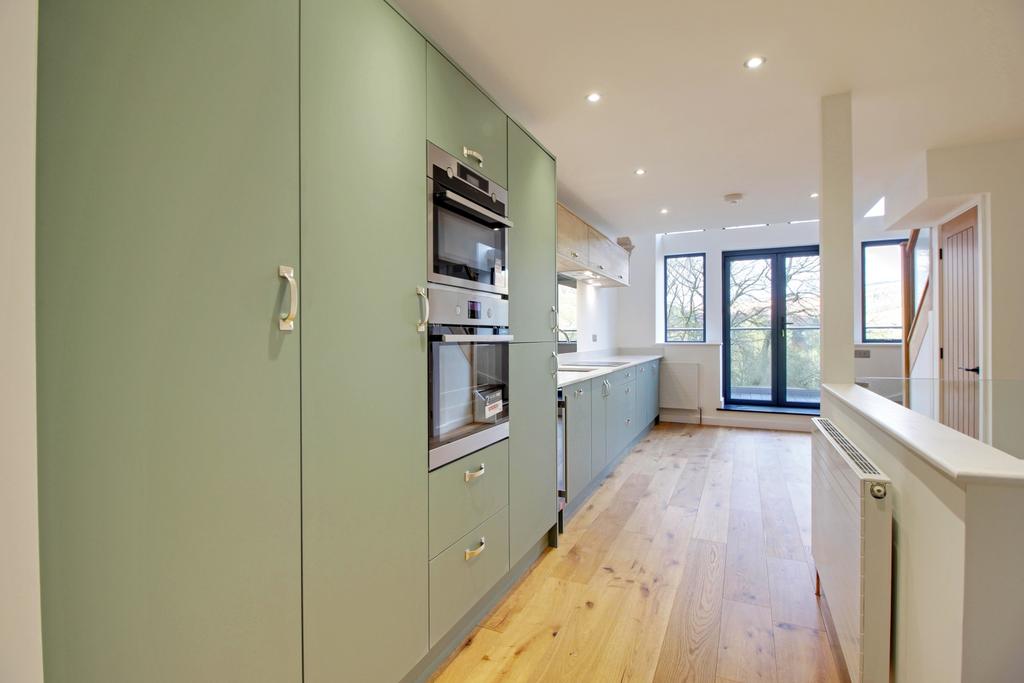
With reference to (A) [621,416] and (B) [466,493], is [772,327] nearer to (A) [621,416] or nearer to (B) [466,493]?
(A) [621,416]

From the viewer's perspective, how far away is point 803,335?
6062 mm

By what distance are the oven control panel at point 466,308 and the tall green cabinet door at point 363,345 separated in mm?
106

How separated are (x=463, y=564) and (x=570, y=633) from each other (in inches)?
21.4

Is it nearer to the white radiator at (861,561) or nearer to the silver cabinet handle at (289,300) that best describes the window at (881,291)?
the white radiator at (861,561)

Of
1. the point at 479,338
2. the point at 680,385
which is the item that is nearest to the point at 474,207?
the point at 479,338

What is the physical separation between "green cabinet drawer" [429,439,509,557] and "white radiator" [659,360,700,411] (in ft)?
15.4

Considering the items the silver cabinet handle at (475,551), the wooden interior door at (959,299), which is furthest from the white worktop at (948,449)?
the wooden interior door at (959,299)

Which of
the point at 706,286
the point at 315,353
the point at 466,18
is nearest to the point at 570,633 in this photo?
the point at 315,353

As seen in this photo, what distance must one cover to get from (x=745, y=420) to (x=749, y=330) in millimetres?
1227

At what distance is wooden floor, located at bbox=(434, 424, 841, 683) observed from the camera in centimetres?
169

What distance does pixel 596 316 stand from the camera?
5816mm

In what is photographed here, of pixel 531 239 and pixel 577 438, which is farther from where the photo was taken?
pixel 577 438

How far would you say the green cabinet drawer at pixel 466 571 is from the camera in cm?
163

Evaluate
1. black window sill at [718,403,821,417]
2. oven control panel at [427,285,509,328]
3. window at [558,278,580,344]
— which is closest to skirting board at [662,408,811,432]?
black window sill at [718,403,821,417]
